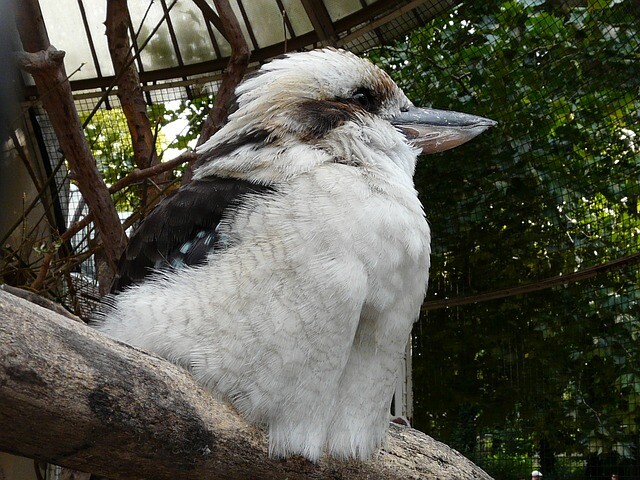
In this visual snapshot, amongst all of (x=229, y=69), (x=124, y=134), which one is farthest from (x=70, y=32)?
(x=229, y=69)

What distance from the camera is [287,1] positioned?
3404mm

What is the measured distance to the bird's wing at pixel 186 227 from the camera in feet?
4.60

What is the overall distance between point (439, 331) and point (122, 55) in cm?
175

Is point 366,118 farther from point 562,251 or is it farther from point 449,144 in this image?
point 562,251

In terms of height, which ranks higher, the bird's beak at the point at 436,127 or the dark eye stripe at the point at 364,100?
the dark eye stripe at the point at 364,100

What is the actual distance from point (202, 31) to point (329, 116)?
2.27 meters

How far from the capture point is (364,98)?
165 centimetres

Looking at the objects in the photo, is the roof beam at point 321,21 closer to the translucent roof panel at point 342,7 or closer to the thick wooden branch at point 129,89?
the translucent roof panel at point 342,7

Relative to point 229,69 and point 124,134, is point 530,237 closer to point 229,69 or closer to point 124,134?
point 229,69

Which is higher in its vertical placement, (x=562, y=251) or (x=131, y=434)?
(x=131, y=434)

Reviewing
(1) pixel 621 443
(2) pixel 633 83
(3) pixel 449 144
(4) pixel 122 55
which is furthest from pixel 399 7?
(1) pixel 621 443

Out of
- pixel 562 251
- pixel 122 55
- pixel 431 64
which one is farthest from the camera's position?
pixel 431 64

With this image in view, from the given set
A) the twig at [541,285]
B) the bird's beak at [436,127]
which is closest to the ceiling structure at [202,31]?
the twig at [541,285]

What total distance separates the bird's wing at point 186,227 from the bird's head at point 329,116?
0.19ft
